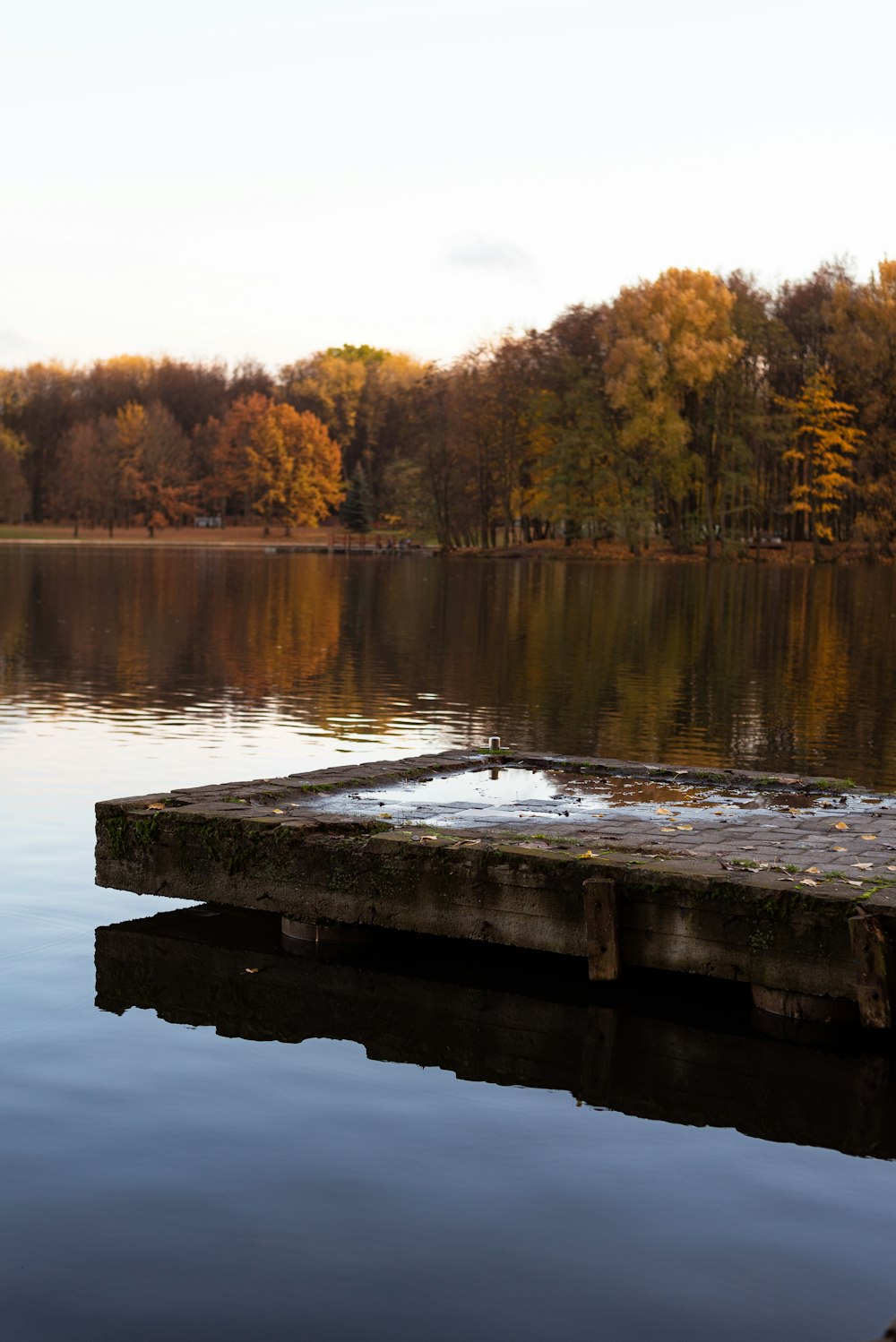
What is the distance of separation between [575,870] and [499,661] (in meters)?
25.4

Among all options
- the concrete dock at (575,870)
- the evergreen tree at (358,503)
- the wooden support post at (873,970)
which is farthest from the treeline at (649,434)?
the wooden support post at (873,970)

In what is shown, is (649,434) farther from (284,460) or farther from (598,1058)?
(598,1058)

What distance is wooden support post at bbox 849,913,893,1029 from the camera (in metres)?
10.0

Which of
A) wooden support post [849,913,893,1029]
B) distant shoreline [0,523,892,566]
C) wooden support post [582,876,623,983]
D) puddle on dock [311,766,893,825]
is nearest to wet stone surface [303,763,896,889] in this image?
puddle on dock [311,766,893,825]

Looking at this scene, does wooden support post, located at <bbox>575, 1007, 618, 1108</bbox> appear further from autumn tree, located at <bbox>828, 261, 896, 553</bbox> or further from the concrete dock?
autumn tree, located at <bbox>828, 261, 896, 553</bbox>

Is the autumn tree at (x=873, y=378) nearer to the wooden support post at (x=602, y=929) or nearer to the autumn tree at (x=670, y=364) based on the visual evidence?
the autumn tree at (x=670, y=364)

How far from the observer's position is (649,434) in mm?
101000

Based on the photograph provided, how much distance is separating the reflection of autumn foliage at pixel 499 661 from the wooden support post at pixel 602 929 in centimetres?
1045

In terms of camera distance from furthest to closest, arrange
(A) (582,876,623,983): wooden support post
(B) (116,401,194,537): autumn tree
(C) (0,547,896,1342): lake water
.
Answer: (B) (116,401,194,537): autumn tree < (A) (582,876,623,983): wooden support post < (C) (0,547,896,1342): lake water

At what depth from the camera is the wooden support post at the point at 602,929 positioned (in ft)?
35.7

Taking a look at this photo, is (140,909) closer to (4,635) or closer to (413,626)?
(4,635)

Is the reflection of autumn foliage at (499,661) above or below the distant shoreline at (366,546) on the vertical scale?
below

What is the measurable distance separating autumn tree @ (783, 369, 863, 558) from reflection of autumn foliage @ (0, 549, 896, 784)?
36715mm

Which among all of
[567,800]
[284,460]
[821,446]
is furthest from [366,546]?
[567,800]
